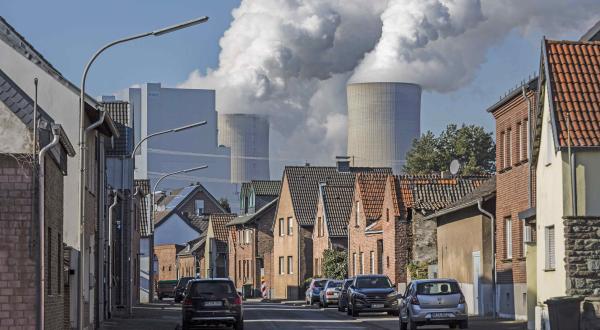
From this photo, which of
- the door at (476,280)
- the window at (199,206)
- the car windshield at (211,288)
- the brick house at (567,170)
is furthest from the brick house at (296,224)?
the brick house at (567,170)

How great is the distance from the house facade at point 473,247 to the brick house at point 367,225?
1255 centimetres

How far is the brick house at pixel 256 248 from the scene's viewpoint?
9331 centimetres

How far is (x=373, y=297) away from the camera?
47.2 m

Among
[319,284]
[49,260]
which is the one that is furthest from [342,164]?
[49,260]

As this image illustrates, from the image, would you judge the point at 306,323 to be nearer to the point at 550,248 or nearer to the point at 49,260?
the point at 550,248

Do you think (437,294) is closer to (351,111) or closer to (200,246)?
(200,246)

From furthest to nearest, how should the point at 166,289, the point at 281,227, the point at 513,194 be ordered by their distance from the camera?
1. the point at 281,227
2. the point at 166,289
3. the point at 513,194

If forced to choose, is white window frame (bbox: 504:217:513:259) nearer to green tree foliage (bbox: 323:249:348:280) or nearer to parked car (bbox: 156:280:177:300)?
green tree foliage (bbox: 323:249:348:280)

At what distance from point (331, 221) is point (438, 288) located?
135 ft

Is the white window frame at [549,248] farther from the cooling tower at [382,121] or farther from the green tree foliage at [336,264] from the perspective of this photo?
the cooling tower at [382,121]

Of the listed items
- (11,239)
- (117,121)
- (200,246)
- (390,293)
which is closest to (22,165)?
(11,239)

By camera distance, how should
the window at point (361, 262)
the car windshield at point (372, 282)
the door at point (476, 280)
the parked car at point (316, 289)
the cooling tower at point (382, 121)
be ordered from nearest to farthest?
the door at point (476, 280) → the car windshield at point (372, 282) → the parked car at point (316, 289) → the window at point (361, 262) → the cooling tower at point (382, 121)

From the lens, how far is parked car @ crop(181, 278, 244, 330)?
36000mm

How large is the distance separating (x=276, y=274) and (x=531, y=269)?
2190 inches
